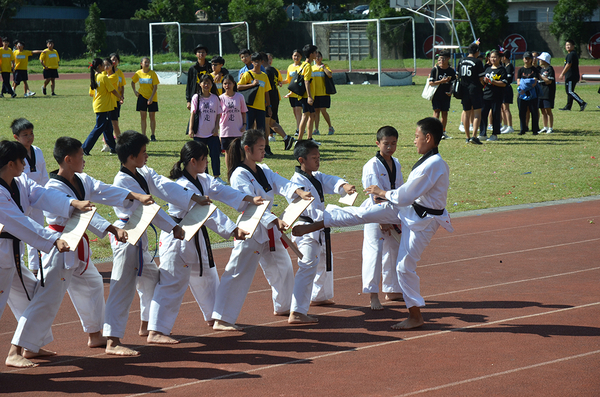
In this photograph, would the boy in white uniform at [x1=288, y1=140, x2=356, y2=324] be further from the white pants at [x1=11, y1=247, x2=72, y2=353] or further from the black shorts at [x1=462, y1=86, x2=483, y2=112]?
the black shorts at [x1=462, y1=86, x2=483, y2=112]

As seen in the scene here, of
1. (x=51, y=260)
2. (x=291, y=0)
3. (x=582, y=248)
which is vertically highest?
(x=291, y=0)

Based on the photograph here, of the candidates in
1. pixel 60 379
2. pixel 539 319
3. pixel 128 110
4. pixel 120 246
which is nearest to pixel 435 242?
pixel 539 319

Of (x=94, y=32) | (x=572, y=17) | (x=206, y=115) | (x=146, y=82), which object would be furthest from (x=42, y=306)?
(x=94, y=32)

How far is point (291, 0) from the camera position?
6462 cm

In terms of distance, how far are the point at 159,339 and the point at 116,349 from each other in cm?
35

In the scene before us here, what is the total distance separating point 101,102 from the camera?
13359mm

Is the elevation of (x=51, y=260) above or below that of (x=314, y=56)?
below

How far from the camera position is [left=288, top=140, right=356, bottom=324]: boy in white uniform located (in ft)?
18.5

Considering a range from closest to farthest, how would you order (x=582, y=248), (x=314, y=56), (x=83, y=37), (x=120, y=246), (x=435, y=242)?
1. (x=120, y=246)
2. (x=582, y=248)
3. (x=435, y=242)
4. (x=314, y=56)
5. (x=83, y=37)

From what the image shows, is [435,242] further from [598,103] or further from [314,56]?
[598,103]

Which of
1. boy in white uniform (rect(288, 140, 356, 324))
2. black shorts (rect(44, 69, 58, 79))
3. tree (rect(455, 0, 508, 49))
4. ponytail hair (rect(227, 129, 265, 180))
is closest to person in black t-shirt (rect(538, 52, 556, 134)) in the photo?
boy in white uniform (rect(288, 140, 356, 324))

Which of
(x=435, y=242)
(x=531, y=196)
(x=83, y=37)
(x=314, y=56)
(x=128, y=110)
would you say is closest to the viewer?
(x=435, y=242)

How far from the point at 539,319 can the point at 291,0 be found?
62410 millimetres

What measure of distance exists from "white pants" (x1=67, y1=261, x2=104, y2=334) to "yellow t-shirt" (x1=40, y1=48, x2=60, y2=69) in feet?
69.9
